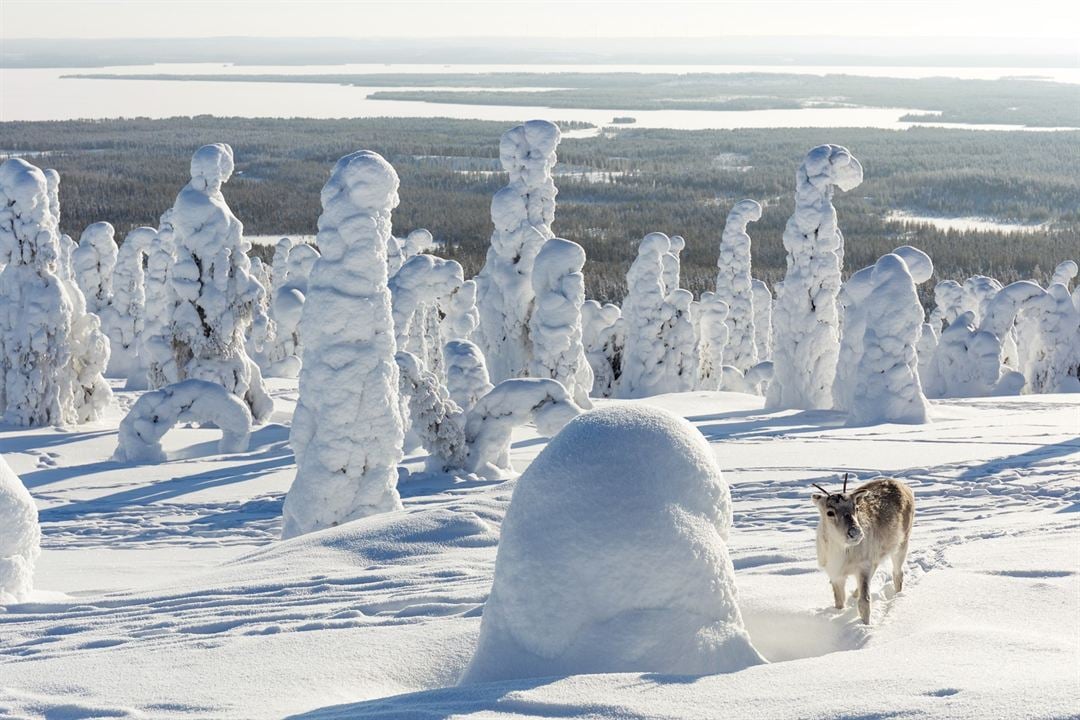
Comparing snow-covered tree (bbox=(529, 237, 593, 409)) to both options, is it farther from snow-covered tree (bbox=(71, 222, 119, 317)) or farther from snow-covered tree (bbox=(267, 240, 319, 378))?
snow-covered tree (bbox=(71, 222, 119, 317))

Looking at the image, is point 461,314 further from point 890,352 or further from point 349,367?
point 349,367

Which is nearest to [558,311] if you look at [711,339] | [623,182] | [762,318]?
[711,339]

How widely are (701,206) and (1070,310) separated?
5756 centimetres

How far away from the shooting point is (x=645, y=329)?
24.3 meters

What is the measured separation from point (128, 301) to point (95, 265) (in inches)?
47.2

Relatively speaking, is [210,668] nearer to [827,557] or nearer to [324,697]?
[324,697]

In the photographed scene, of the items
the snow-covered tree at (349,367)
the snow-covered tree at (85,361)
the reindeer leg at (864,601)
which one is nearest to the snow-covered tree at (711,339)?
the snow-covered tree at (85,361)

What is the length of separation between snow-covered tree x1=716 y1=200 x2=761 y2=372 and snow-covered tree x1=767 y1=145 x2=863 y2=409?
377 inches

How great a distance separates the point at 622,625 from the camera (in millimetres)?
4840

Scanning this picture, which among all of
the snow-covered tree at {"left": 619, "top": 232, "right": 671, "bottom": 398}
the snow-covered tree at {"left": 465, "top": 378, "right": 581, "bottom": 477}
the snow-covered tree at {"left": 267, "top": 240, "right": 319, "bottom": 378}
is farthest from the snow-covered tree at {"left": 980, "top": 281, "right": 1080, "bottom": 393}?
the snow-covered tree at {"left": 267, "top": 240, "right": 319, "bottom": 378}

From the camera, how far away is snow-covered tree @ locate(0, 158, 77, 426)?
1669 cm

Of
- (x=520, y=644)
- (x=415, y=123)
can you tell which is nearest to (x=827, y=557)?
(x=520, y=644)

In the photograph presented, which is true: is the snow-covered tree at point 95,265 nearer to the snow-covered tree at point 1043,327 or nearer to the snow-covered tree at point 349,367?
the snow-covered tree at point 349,367

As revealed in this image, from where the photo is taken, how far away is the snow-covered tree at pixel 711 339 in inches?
1115
